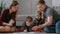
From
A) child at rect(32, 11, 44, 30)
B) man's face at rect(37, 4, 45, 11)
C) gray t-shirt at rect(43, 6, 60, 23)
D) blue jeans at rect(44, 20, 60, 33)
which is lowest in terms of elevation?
blue jeans at rect(44, 20, 60, 33)

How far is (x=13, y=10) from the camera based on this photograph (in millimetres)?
1230

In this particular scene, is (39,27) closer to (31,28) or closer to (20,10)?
(31,28)

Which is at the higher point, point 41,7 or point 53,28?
point 41,7

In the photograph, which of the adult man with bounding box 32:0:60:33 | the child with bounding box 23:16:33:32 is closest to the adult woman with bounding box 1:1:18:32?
the child with bounding box 23:16:33:32

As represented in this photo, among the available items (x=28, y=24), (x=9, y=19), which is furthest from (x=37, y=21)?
(x=9, y=19)

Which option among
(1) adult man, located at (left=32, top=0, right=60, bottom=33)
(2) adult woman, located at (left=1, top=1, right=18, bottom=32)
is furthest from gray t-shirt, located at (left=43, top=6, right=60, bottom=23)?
(2) adult woman, located at (left=1, top=1, right=18, bottom=32)

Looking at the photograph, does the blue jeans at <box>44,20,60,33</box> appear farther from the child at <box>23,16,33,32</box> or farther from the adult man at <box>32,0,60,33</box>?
the child at <box>23,16,33,32</box>

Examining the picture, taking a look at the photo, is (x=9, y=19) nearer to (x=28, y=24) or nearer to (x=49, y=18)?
(x=28, y=24)

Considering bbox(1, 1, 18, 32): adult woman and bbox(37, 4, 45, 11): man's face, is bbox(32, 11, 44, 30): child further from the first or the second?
bbox(1, 1, 18, 32): adult woman

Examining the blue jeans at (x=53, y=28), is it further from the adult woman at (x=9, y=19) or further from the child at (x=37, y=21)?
the adult woman at (x=9, y=19)

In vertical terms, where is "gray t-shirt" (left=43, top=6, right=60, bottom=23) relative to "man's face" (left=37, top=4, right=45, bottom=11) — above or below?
below

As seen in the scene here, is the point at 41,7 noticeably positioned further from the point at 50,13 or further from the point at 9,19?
the point at 9,19

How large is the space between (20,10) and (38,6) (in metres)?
0.14

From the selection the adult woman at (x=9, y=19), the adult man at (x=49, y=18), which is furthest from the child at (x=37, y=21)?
the adult woman at (x=9, y=19)
